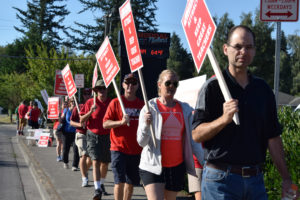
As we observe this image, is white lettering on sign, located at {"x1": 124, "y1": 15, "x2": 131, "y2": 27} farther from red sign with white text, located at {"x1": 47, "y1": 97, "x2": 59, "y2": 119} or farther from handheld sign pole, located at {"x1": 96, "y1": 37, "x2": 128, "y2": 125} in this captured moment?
red sign with white text, located at {"x1": 47, "y1": 97, "x2": 59, "y2": 119}

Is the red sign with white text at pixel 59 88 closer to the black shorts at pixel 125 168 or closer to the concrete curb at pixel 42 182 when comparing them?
the concrete curb at pixel 42 182

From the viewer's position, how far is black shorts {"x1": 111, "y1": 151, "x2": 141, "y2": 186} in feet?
18.1

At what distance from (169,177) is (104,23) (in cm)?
4731

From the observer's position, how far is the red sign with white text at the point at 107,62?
6.13 m

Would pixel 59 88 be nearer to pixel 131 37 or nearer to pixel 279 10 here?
pixel 131 37

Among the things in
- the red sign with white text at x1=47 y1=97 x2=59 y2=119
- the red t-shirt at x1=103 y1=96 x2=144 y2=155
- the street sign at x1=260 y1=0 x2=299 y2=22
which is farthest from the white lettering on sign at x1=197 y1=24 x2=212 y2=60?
the red sign with white text at x1=47 y1=97 x2=59 y2=119

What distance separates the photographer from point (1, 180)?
9680 millimetres

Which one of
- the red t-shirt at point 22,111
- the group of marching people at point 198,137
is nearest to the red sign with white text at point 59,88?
the group of marching people at point 198,137

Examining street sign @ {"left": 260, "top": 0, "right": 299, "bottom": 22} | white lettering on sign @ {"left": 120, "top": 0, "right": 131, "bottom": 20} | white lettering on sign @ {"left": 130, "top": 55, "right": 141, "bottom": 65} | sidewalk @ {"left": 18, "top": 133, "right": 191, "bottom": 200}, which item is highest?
white lettering on sign @ {"left": 120, "top": 0, "right": 131, "bottom": 20}

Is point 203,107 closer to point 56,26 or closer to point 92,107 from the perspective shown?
point 92,107

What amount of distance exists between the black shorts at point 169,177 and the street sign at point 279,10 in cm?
183

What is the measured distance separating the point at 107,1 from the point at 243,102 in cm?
4993

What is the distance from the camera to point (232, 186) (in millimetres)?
2742

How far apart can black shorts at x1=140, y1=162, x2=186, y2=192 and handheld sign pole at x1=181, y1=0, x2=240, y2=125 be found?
1497mm
